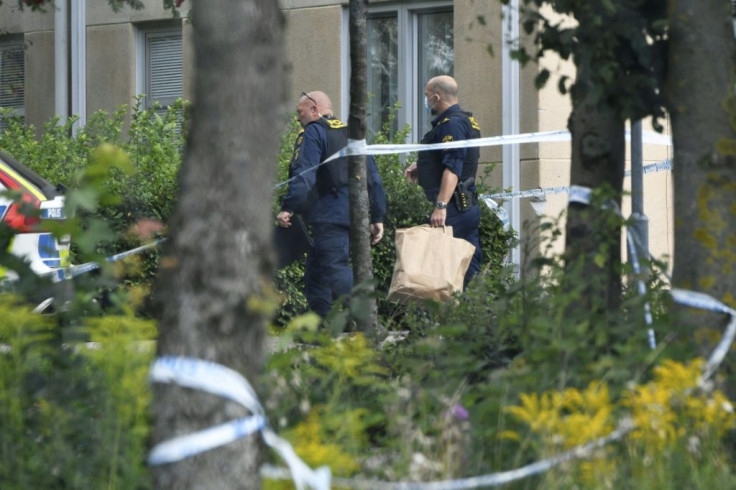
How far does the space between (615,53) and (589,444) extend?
2011 mm

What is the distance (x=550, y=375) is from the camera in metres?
4.07

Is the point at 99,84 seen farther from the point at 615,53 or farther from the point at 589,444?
the point at 589,444

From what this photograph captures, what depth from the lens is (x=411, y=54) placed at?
1378 cm

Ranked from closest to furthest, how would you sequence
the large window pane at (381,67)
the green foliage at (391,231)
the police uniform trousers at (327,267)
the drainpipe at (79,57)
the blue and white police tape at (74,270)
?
the blue and white police tape at (74,270) → the police uniform trousers at (327,267) → the green foliage at (391,231) → the large window pane at (381,67) → the drainpipe at (79,57)

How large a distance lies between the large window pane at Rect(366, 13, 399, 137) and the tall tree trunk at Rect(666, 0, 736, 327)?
934cm

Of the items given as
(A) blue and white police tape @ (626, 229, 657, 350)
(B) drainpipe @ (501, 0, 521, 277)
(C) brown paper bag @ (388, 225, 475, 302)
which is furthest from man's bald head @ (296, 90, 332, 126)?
(A) blue and white police tape @ (626, 229, 657, 350)

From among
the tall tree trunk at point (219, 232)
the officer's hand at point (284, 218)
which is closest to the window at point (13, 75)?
the officer's hand at point (284, 218)

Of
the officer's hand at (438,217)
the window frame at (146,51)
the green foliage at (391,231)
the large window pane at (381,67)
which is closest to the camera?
the officer's hand at (438,217)

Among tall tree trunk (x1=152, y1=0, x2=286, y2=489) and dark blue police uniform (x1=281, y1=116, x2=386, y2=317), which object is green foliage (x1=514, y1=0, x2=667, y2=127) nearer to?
tall tree trunk (x1=152, y1=0, x2=286, y2=489)

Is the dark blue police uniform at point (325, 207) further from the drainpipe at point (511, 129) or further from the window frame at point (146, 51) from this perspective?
the window frame at point (146, 51)

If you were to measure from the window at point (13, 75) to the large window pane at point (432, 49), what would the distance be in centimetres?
512

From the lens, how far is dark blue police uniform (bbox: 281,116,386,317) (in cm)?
901

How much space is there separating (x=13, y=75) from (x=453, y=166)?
8.76 m

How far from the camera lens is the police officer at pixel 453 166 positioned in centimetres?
909
